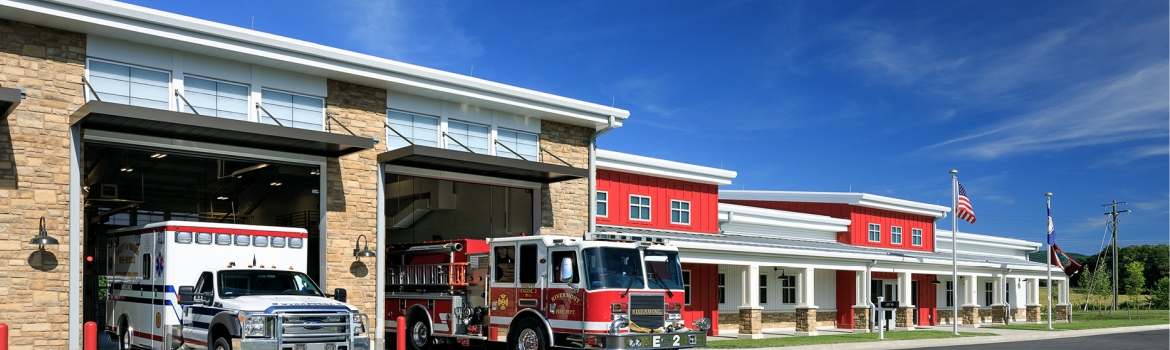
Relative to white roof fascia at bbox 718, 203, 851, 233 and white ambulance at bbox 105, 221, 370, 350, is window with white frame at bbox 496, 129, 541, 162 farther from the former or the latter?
Answer: white roof fascia at bbox 718, 203, 851, 233

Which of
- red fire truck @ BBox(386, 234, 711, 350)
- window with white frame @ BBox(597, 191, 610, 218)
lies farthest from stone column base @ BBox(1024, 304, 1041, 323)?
red fire truck @ BBox(386, 234, 711, 350)

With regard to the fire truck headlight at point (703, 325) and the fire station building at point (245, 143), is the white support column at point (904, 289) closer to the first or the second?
A: the fire station building at point (245, 143)

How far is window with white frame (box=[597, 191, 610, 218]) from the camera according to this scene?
29078mm

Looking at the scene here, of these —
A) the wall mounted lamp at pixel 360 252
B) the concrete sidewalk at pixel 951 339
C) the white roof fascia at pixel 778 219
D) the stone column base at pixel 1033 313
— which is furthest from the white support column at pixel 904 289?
the wall mounted lamp at pixel 360 252

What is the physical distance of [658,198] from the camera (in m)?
31.3

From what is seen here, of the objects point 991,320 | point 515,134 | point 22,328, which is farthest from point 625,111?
point 991,320

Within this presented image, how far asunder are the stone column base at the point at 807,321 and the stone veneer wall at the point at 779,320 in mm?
2344

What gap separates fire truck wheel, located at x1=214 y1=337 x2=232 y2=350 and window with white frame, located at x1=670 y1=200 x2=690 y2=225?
1881 centimetres

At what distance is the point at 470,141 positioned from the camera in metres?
22.9

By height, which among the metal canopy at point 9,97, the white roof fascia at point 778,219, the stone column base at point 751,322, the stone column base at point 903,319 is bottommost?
the stone column base at point 903,319

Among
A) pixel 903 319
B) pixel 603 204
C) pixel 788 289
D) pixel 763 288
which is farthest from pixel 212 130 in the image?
pixel 903 319

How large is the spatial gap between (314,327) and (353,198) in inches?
229

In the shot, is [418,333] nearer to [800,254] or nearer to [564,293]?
[564,293]

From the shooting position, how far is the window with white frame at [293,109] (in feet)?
63.5
